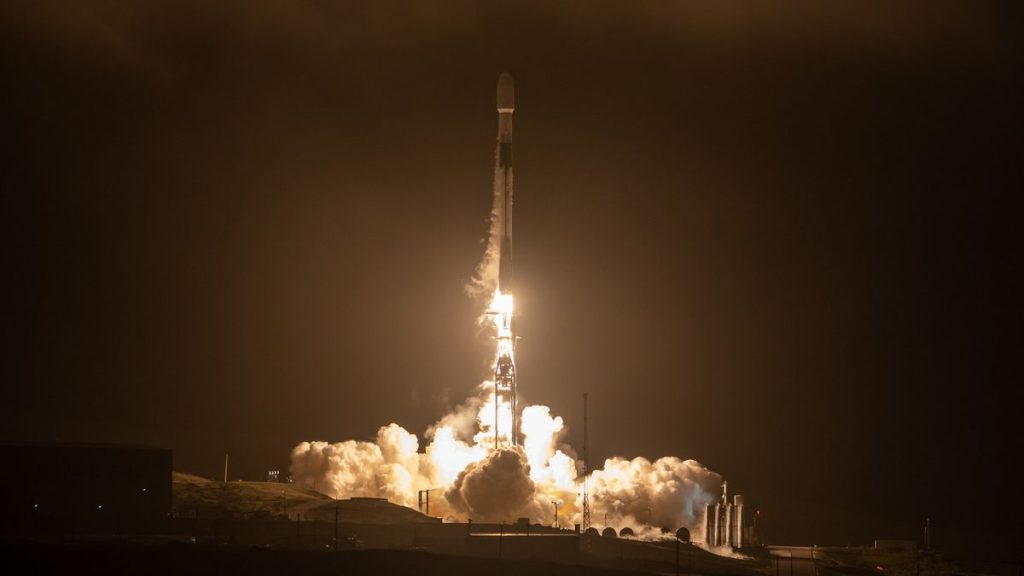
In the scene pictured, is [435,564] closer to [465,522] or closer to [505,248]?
Result: [465,522]

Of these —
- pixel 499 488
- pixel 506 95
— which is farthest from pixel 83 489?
pixel 506 95

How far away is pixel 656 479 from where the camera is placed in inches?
5089

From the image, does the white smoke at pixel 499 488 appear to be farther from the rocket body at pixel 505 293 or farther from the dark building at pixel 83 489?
the dark building at pixel 83 489

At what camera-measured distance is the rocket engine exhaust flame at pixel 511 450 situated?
4719 inches

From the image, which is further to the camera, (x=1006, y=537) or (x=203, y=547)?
(x=1006, y=537)

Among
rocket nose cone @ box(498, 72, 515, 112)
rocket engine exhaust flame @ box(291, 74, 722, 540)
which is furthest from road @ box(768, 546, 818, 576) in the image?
rocket nose cone @ box(498, 72, 515, 112)

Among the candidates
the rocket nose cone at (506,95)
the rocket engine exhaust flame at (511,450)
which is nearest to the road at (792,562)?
the rocket engine exhaust flame at (511,450)

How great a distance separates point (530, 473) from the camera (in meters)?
122

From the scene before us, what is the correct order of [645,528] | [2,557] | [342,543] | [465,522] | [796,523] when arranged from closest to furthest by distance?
[2,557] → [342,543] → [465,522] → [645,528] → [796,523]

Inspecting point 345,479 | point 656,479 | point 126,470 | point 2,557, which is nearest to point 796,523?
point 656,479

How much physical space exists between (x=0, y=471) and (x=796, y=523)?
97183 millimetres

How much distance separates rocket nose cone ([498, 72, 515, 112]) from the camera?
11856 centimetres

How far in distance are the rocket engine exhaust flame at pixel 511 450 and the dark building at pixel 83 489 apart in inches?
874

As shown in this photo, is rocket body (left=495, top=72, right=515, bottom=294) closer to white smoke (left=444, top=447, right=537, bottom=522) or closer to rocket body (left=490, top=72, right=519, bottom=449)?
rocket body (left=490, top=72, right=519, bottom=449)
